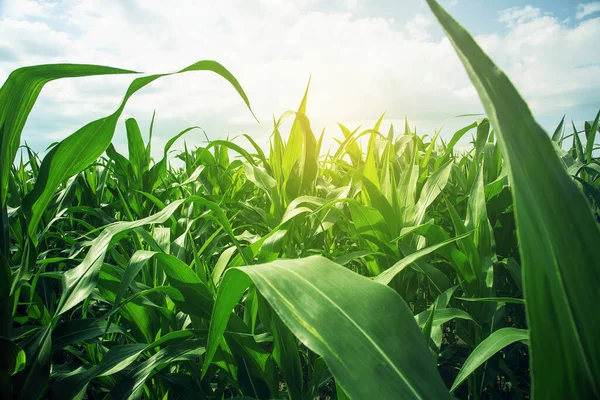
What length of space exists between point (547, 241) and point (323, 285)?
16cm

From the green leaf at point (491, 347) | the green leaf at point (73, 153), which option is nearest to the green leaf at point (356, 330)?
the green leaf at point (491, 347)

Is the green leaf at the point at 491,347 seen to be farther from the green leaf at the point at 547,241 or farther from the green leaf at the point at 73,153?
the green leaf at the point at 73,153

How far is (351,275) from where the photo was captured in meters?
0.31


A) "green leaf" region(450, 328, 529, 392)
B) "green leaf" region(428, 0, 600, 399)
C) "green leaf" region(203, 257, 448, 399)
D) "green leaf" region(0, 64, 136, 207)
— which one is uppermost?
"green leaf" region(0, 64, 136, 207)

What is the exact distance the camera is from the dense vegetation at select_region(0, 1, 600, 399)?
197 millimetres

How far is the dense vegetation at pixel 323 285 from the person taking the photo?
197 millimetres

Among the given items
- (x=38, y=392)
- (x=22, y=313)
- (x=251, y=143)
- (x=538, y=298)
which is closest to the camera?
(x=538, y=298)

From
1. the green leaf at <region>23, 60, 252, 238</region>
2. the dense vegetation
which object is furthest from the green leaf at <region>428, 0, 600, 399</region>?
the green leaf at <region>23, 60, 252, 238</region>

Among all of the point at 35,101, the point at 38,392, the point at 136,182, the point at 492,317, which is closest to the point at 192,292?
the point at 38,392

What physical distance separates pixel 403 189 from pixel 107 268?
2.40 ft

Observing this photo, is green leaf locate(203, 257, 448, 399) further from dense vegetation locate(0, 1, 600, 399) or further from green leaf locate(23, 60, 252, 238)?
green leaf locate(23, 60, 252, 238)

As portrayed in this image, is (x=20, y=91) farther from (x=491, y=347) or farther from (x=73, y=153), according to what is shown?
(x=491, y=347)

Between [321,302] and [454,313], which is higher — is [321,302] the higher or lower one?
the higher one

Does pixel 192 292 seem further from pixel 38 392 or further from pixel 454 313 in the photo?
pixel 454 313
